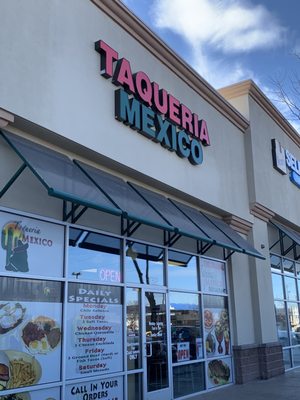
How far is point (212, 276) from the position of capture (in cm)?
1297

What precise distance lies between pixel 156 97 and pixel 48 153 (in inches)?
145

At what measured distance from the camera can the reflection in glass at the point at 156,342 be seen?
392 inches

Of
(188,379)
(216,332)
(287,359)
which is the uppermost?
(216,332)

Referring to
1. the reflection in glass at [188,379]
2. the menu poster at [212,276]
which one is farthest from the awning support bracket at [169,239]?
the reflection in glass at [188,379]

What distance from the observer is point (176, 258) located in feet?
38.2

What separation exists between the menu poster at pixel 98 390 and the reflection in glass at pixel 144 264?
208cm

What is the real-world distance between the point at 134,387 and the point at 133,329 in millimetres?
1128

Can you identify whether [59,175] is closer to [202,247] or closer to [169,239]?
[169,239]

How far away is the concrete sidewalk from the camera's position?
35.3 feet

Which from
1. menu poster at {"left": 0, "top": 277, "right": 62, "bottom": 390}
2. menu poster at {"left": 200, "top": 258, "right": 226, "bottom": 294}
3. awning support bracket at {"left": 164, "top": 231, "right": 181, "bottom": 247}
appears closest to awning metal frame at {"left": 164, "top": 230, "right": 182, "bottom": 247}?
awning support bracket at {"left": 164, "top": 231, "right": 181, "bottom": 247}

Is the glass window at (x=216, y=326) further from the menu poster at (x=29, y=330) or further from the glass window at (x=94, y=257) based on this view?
the menu poster at (x=29, y=330)

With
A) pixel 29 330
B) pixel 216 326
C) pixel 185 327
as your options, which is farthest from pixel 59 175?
pixel 216 326

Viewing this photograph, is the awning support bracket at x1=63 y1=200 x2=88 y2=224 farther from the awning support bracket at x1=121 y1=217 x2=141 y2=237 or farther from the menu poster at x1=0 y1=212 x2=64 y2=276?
the awning support bracket at x1=121 y1=217 x2=141 y2=237

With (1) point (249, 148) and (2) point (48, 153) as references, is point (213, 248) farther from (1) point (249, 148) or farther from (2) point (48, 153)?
(2) point (48, 153)
